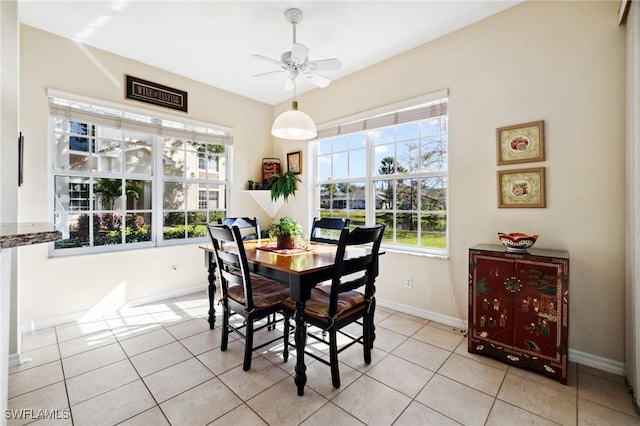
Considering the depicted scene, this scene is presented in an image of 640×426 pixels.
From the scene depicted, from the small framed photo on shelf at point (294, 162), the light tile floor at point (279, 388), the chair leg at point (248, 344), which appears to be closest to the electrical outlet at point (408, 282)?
the light tile floor at point (279, 388)

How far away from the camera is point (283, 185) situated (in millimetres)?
4227

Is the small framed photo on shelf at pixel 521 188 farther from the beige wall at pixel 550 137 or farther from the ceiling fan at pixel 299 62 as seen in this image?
the ceiling fan at pixel 299 62

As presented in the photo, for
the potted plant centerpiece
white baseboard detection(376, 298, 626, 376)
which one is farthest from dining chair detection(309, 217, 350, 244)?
white baseboard detection(376, 298, 626, 376)

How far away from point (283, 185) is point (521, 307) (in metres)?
3.16

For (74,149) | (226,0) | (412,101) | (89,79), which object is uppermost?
(226,0)

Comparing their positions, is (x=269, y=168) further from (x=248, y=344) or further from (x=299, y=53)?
(x=248, y=344)

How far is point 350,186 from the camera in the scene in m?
3.78

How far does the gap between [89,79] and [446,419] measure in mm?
4310

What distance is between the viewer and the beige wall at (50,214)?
267 cm

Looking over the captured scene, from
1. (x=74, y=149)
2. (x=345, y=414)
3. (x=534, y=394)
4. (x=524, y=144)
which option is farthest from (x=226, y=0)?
(x=534, y=394)

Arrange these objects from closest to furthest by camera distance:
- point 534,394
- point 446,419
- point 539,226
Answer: point 446,419 → point 534,394 → point 539,226

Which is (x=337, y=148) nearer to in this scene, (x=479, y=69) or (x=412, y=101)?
(x=412, y=101)

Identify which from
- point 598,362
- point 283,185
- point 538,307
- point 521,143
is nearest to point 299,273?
point 538,307

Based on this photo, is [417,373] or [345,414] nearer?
[345,414]
